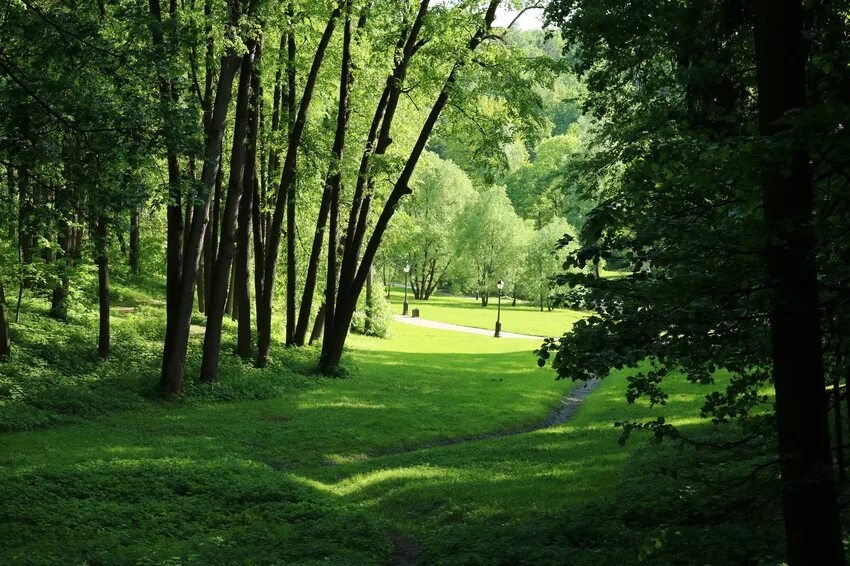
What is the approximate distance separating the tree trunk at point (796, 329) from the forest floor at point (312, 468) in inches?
31.5

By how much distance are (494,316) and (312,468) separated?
149 feet

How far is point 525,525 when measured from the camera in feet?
28.8

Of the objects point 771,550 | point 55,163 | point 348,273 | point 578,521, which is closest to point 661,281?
point 771,550

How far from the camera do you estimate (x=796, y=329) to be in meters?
4.68

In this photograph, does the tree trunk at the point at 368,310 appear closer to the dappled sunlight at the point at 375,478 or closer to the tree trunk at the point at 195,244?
the tree trunk at the point at 195,244

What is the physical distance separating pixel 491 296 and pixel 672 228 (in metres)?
75.3

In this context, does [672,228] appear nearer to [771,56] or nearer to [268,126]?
[771,56]

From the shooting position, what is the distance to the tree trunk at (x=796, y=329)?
4.57 metres

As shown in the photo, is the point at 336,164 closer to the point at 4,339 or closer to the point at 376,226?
the point at 376,226

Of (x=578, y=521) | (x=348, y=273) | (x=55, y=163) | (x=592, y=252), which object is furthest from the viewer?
(x=348, y=273)

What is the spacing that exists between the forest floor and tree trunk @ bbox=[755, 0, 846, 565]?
80cm

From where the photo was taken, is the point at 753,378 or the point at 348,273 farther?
the point at 348,273

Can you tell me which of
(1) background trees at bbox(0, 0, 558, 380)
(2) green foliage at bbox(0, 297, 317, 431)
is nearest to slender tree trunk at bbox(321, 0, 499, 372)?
(1) background trees at bbox(0, 0, 558, 380)


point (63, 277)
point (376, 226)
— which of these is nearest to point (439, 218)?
point (376, 226)
